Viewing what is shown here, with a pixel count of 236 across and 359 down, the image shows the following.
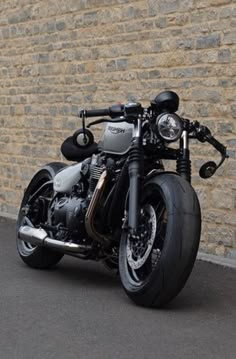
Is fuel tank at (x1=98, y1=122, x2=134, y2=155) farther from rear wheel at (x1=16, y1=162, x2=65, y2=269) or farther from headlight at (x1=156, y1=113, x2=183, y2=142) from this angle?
rear wheel at (x1=16, y1=162, x2=65, y2=269)

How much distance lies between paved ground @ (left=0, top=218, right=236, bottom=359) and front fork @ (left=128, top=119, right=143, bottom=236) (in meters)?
0.63

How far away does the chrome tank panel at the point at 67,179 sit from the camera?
6535 mm

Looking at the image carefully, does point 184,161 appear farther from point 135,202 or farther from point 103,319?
point 103,319

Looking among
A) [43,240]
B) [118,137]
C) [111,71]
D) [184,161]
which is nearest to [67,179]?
[43,240]

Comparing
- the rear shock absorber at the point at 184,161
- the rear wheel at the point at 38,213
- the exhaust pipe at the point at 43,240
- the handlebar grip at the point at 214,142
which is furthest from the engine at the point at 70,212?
the handlebar grip at the point at 214,142

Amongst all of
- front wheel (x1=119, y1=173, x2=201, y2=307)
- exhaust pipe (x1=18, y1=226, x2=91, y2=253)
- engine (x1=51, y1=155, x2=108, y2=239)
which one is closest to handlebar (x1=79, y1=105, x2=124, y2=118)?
engine (x1=51, y1=155, x2=108, y2=239)

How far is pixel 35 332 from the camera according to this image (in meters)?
4.96

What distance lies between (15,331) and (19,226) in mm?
2297

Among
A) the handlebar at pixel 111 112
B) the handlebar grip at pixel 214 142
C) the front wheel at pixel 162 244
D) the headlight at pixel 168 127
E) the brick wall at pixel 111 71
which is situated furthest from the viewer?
the brick wall at pixel 111 71

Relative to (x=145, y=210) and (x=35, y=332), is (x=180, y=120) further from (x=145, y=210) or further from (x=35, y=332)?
(x=35, y=332)

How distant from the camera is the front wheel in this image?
204 inches

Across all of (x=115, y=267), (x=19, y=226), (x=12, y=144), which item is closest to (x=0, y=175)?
(x=12, y=144)

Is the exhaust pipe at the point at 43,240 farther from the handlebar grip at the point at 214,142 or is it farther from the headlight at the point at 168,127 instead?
the handlebar grip at the point at 214,142

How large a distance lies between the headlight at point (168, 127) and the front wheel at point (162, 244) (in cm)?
27
